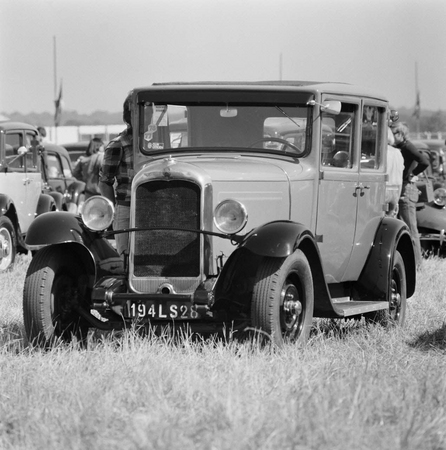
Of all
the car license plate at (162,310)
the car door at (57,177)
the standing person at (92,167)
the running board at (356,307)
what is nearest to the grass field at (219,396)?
the car license plate at (162,310)

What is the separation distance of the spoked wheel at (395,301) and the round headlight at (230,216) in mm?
1819

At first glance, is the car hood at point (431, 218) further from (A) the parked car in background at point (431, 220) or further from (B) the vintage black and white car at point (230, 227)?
(B) the vintage black and white car at point (230, 227)

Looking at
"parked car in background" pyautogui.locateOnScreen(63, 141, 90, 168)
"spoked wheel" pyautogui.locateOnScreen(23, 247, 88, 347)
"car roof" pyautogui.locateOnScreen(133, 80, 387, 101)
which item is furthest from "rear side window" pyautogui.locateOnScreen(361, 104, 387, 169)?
"parked car in background" pyautogui.locateOnScreen(63, 141, 90, 168)

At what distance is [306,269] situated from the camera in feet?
20.5

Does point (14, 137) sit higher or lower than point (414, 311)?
higher

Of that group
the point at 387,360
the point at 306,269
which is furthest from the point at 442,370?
the point at 306,269

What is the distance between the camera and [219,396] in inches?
172

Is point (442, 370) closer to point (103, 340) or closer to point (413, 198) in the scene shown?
point (103, 340)

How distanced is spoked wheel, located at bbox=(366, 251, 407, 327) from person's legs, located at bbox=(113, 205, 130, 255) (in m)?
2.02

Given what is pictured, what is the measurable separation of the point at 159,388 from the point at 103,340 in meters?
1.55

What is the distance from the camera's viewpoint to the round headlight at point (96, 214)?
6.46 metres

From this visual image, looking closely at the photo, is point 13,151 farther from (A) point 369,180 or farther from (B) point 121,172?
(A) point 369,180

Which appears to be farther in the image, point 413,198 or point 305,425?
point 413,198

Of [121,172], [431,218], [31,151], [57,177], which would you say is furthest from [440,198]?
[57,177]
